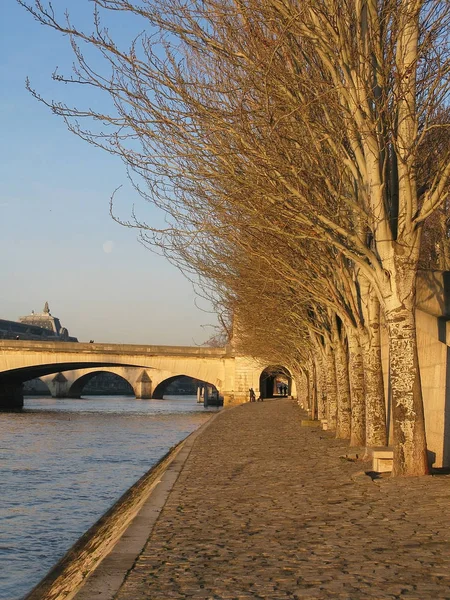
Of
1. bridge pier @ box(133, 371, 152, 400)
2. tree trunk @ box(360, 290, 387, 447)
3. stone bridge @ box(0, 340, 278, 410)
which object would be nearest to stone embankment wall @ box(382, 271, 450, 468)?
tree trunk @ box(360, 290, 387, 447)

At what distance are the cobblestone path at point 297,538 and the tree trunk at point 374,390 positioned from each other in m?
1.31

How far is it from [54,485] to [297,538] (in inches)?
521

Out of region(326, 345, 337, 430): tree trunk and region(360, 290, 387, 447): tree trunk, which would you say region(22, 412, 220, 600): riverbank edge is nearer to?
region(360, 290, 387, 447): tree trunk

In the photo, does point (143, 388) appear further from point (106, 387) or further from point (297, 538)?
point (297, 538)

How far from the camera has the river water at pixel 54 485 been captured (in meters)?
12.2

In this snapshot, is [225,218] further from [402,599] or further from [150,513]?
[402,599]

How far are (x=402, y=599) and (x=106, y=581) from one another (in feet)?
6.88

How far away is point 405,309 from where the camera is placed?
1273 centimetres

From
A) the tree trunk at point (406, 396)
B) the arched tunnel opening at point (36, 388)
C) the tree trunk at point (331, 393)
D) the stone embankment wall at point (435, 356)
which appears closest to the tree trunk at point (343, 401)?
the tree trunk at point (331, 393)

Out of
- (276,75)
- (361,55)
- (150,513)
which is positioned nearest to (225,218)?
(276,75)

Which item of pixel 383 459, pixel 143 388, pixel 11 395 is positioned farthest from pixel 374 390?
pixel 143 388

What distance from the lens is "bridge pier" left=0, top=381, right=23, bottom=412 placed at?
282ft

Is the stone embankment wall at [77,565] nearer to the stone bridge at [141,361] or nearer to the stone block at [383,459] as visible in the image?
the stone block at [383,459]

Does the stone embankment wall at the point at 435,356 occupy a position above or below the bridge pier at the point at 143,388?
above
